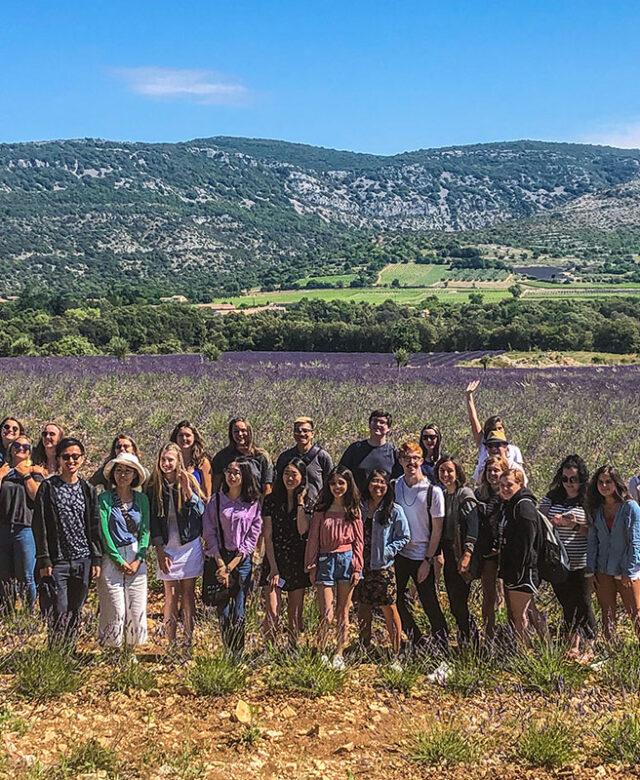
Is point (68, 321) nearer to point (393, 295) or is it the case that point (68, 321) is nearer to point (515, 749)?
point (393, 295)

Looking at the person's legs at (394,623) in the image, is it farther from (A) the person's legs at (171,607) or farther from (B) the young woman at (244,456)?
(A) the person's legs at (171,607)

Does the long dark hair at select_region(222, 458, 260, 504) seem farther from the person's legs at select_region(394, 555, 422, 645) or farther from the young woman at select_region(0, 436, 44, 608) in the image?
the young woman at select_region(0, 436, 44, 608)

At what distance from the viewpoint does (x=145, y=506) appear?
492 centimetres

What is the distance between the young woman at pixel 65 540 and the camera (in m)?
4.75

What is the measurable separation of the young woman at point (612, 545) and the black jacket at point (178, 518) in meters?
2.83

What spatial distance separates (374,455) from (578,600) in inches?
74.0

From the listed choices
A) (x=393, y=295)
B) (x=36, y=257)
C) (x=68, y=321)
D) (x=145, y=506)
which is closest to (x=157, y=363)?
(x=145, y=506)

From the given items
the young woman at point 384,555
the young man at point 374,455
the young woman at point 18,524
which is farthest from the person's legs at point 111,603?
the young man at point 374,455

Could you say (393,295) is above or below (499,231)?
below

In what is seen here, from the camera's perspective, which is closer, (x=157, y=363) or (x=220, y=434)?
(x=220, y=434)

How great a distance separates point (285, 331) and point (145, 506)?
45.2 m

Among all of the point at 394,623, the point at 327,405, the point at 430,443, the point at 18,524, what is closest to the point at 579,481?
the point at 430,443

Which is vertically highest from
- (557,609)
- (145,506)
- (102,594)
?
(145,506)

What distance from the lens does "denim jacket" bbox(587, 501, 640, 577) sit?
16.3ft
